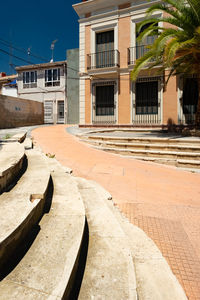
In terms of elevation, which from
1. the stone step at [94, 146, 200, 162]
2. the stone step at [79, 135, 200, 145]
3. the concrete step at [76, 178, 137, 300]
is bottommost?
the concrete step at [76, 178, 137, 300]

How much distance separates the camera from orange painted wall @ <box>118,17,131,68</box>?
13250mm

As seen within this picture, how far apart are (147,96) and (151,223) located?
11980 millimetres

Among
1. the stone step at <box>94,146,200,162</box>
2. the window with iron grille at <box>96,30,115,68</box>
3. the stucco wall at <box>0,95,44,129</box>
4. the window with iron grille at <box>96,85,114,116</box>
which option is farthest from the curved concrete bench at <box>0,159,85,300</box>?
the stucco wall at <box>0,95,44,129</box>

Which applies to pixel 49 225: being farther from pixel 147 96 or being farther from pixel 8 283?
pixel 147 96

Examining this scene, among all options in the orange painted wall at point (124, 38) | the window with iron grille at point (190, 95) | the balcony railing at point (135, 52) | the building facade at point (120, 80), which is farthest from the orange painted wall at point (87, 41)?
the window with iron grille at point (190, 95)

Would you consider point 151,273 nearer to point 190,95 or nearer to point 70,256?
point 70,256

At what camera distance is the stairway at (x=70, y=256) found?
53.1 inches

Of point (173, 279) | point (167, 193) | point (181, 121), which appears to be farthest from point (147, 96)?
point (173, 279)

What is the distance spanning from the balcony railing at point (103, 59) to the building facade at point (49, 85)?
8.13 metres

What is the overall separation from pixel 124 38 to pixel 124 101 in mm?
4478

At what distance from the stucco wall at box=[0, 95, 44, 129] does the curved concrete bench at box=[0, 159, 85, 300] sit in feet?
45.2

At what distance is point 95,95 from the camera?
570 inches

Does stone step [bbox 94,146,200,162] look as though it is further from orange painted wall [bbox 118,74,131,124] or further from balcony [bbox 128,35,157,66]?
balcony [bbox 128,35,157,66]

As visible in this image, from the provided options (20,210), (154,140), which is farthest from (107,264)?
(154,140)
